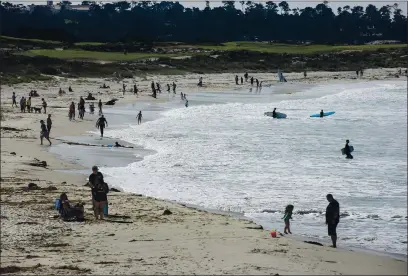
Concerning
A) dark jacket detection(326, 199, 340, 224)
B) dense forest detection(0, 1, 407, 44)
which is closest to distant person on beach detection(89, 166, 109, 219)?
dark jacket detection(326, 199, 340, 224)

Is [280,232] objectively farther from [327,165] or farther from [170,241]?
[327,165]

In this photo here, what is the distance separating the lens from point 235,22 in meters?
160

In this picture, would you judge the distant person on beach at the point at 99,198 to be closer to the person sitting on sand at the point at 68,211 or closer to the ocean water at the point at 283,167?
the person sitting on sand at the point at 68,211

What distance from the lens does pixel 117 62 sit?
240 ft

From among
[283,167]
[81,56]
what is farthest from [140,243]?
[81,56]

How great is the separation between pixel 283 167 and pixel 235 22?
142 m

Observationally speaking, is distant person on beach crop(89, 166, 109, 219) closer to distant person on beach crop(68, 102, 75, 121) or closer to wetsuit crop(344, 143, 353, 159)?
wetsuit crop(344, 143, 353, 159)

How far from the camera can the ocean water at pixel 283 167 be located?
1424cm

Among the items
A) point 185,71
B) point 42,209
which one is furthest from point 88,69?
point 42,209

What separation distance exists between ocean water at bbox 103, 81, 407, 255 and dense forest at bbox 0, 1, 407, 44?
337ft

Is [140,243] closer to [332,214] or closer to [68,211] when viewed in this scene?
[68,211]

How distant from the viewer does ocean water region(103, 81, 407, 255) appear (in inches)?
561

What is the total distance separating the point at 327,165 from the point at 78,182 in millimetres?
8256

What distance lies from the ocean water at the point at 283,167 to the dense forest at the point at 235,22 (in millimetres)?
102845
